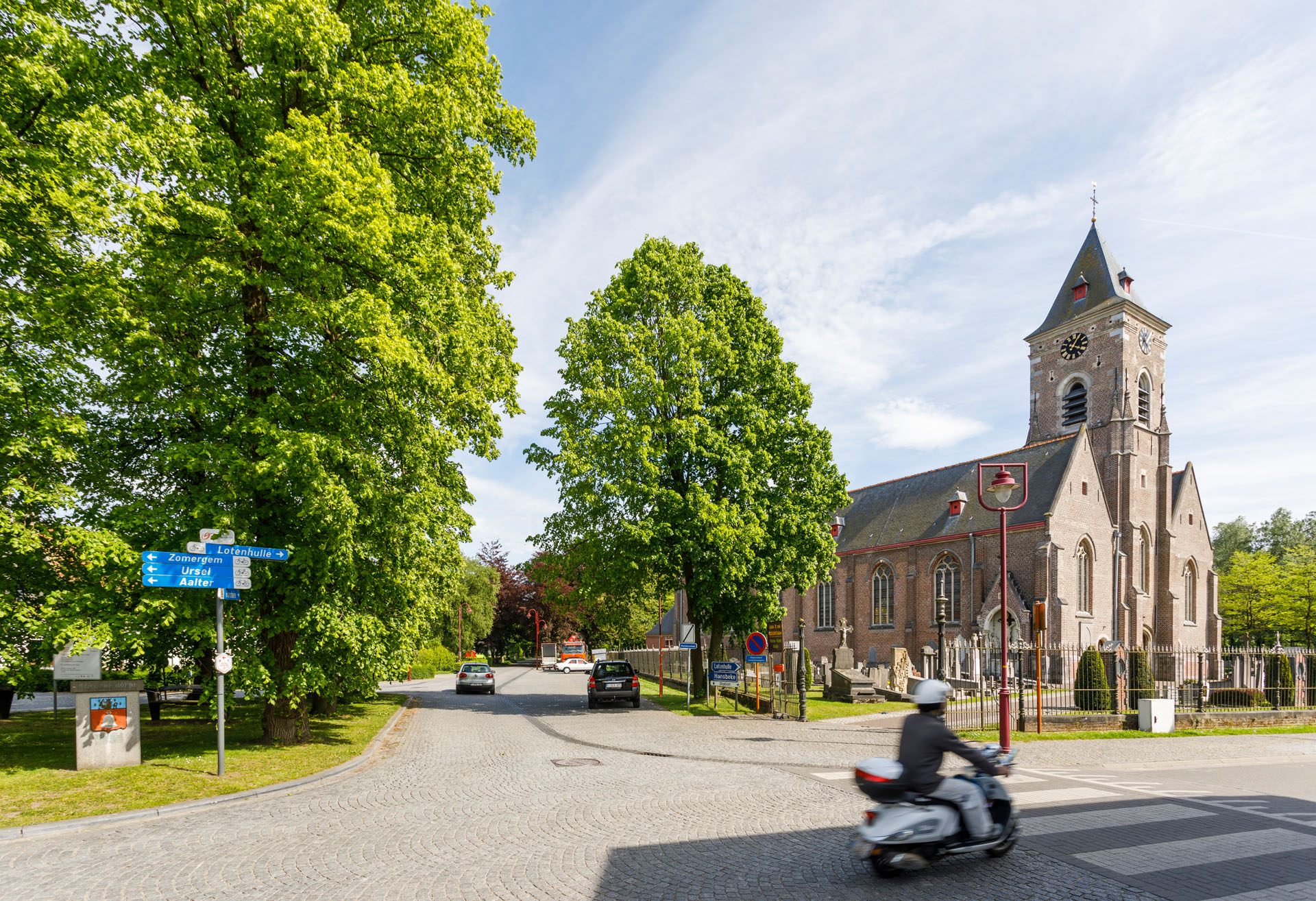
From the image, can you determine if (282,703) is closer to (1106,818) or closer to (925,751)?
(925,751)

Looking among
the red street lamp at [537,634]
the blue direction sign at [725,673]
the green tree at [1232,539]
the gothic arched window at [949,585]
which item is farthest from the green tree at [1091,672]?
the green tree at [1232,539]

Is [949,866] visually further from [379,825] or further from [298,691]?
[298,691]

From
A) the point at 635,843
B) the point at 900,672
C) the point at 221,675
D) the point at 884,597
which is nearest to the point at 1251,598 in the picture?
the point at 884,597

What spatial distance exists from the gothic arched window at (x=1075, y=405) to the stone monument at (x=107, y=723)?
160ft

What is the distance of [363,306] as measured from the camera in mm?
11719

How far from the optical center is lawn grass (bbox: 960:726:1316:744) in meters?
16.4

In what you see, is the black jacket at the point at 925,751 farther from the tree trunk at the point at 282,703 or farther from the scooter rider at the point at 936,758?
the tree trunk at the point at 282,703

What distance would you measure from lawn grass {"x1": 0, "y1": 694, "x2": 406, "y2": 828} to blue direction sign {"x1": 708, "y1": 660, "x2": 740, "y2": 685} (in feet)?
31.7

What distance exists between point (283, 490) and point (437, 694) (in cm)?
2179

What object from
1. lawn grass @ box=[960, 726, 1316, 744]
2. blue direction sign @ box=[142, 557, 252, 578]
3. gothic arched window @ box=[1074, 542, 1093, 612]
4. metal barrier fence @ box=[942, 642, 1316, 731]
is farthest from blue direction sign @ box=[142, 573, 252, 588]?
gothic arched window @ box=[1074, 542, 1093, 612]

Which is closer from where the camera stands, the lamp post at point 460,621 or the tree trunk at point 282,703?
the tree trunk at point 282,703

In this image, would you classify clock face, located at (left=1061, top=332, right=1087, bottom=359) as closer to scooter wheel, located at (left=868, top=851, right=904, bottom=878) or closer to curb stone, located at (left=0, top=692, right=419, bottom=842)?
curb stone, located at (left=0, top=692, right=419, bottom=842)

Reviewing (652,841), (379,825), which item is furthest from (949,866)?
(379,825)

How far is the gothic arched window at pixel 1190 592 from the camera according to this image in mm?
44438
